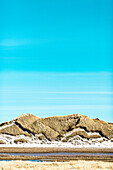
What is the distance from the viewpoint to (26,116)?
13600cm

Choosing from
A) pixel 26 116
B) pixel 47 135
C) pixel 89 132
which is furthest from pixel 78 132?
pixel 26 116

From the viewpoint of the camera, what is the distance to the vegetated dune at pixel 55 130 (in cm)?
12381

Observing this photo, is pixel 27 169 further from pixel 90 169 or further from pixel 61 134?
pixel 61 134

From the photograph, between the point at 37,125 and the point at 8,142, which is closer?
the point at 8,142

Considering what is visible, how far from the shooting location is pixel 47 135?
12644cm

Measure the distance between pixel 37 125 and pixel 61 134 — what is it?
11.4 meters

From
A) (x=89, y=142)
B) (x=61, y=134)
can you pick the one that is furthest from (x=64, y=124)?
(x=89, y=142)

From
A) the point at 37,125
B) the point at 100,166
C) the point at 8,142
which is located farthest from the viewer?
the point at 37,125

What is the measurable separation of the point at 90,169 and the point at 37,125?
9900 centimetres

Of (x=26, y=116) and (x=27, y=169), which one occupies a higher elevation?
(x=26, y=116)

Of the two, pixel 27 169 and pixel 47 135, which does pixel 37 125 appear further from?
pixel 27 169

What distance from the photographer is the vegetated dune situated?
124m

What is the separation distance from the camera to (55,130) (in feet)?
431

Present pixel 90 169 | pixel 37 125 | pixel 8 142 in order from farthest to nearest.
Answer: pixel 37 125 → pixel 8 142 → pixel 90 169
